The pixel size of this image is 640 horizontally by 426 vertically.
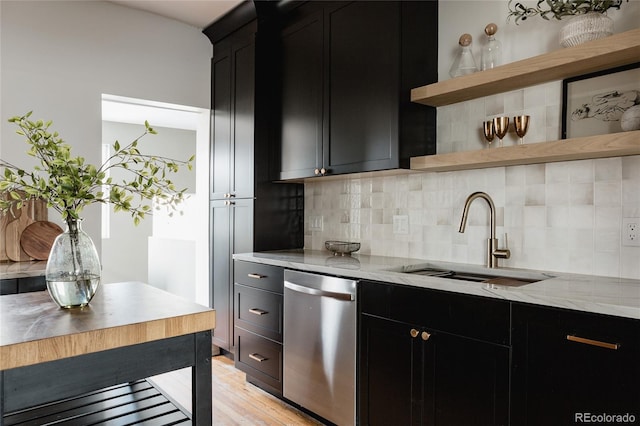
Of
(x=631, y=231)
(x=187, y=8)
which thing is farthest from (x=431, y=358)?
(x=187, y=8)

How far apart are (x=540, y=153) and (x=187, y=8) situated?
9.51ft

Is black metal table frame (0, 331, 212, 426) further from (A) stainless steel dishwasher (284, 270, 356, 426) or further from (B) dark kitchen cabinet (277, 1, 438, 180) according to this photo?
(B) dark kitchen cabinet (277, 1, 438, 180)

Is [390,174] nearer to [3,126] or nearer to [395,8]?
[395,8]

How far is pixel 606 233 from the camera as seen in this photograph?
6.03 ft

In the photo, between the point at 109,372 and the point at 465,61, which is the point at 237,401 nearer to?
the point at 109,372

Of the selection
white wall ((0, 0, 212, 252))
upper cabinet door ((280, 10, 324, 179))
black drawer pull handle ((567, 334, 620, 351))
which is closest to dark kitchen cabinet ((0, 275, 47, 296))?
white wall ((0, 0, 212, 252))

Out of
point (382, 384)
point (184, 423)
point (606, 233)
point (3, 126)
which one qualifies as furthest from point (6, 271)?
point (606, 233)

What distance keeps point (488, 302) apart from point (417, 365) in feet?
1.51

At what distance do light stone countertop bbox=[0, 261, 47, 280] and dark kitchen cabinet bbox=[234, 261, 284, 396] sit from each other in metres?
1.21

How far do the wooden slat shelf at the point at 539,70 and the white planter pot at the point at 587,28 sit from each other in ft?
0.28

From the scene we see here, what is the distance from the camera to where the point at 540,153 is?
1.83 metres

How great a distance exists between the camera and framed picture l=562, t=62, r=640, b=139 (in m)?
1.78

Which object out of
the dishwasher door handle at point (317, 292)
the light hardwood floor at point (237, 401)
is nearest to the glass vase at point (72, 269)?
the light hardwood floor at point (237, 401)

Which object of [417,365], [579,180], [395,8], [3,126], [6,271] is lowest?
[417,365]
